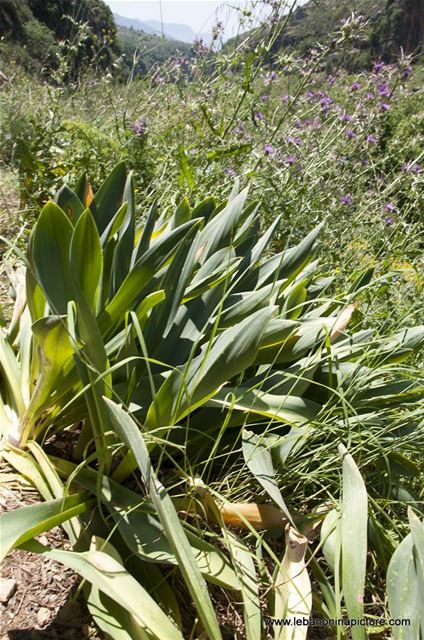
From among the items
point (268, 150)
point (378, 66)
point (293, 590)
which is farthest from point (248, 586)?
point (378, 66)

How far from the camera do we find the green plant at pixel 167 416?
1.05 meters

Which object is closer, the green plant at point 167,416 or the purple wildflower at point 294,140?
the green plant at point 167,416

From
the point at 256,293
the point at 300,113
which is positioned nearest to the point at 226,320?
the point at 256,293

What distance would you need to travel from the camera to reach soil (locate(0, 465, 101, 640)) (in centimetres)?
108

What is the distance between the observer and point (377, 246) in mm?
2762

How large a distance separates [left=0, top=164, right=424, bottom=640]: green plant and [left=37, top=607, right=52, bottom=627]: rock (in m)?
0.12

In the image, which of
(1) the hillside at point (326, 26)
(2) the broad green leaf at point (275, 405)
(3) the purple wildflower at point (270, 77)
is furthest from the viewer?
(3) the purple wildflower at point (270, 77)

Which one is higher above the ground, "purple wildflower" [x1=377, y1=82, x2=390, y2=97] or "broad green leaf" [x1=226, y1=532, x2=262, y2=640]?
"purple wildflower" [x1=377, y1=82, x2=390, y2=97]

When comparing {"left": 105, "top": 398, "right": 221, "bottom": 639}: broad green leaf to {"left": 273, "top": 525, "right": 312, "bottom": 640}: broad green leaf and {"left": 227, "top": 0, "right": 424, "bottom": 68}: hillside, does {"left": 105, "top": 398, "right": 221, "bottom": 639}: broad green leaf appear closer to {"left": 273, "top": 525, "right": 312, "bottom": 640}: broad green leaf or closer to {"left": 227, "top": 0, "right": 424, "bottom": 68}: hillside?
{"left": 273, "top": 525, "right": 312, "bottom": 640}: broad green leaf

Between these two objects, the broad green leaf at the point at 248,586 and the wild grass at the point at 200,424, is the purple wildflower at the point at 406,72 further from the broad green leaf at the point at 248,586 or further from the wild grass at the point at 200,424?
the broad green leaf at the point at 248,586

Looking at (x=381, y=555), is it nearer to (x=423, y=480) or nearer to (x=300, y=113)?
(x=423, y=480)

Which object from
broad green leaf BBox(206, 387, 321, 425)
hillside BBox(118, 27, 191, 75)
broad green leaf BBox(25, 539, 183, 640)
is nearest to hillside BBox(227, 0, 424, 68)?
hillside BBox(118, 27, 191, 75)

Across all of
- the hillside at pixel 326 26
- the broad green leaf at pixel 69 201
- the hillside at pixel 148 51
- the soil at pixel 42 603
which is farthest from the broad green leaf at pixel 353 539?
the hillside at pixel 148 51

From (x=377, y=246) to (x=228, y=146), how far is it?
3.14ft
